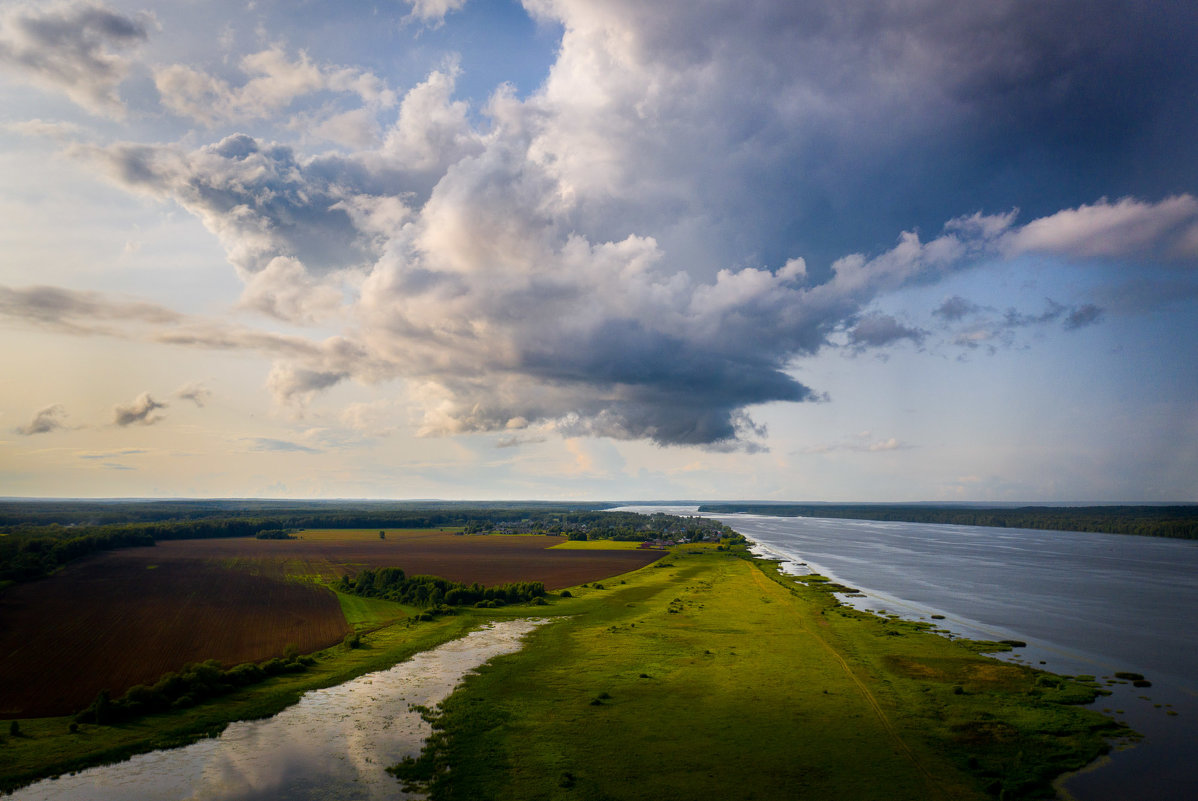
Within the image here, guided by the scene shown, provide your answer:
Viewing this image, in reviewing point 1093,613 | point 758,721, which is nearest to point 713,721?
point 758,721

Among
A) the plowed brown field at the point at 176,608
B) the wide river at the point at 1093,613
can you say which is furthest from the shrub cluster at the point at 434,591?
the wide river at the point at 1093,613

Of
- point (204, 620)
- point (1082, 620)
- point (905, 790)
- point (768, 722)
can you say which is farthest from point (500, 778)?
A: point (1082, 620)

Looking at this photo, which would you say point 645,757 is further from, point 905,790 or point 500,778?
point 905,790

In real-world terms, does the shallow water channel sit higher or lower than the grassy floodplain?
lower

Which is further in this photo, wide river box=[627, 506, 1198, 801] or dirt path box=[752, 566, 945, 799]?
wide river box=[627, 506, 1198, 801]

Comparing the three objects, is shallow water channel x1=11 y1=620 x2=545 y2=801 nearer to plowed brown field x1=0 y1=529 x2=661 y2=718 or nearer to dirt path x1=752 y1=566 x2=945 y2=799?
plowed brown field x1=0 y1=529 x2=661 y2=718

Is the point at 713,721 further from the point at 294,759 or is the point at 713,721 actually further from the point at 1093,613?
the point at 1093,613

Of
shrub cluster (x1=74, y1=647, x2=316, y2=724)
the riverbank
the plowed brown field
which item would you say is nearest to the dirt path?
the riverbank
